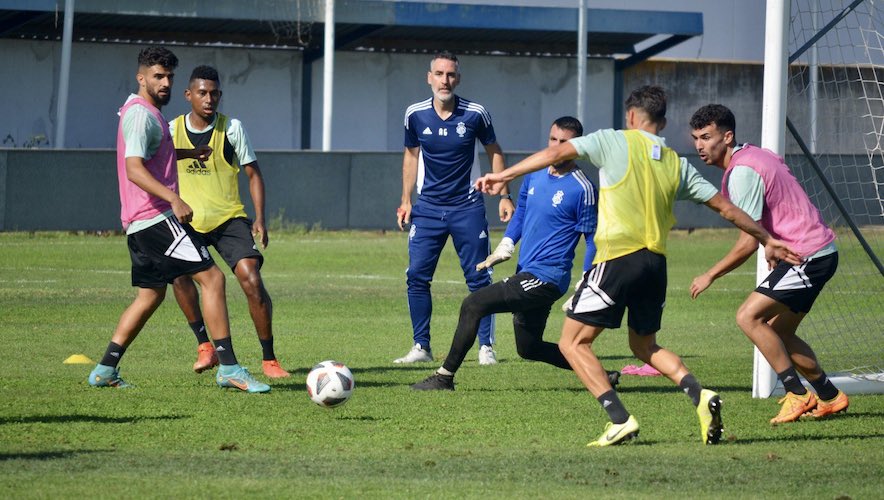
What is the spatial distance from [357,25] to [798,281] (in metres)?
26.6

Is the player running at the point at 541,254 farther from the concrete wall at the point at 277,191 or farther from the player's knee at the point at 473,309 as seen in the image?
the concrete wall at the point at 277,191

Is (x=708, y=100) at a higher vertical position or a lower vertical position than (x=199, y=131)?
higher

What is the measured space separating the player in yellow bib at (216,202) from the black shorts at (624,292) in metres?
2.95

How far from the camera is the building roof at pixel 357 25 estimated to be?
3200cm

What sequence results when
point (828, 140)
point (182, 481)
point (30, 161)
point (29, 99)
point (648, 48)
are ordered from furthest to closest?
point (648, 48) → point (29, 99) → point (30, 161) → point (828, 140) → point (182, 481)

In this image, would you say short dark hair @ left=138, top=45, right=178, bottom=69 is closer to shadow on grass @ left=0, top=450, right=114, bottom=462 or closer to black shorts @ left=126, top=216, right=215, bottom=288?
black shorts @ left=126, top=216, right=215, bottom=288

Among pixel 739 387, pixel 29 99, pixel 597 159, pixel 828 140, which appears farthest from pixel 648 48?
pixel 597 159

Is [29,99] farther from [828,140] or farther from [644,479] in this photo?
[644,479]

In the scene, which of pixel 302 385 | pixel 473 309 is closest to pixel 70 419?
pixel 302 385

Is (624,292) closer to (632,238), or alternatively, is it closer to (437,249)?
(632,238)

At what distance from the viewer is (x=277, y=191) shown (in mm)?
25891

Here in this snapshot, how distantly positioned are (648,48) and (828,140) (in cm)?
2430

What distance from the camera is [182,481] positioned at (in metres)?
6.48

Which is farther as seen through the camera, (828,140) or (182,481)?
(828,140)
